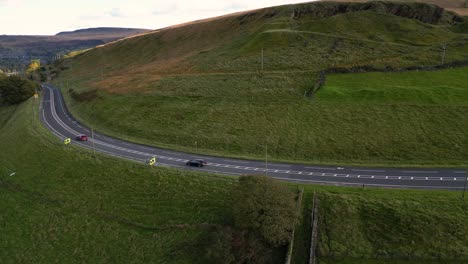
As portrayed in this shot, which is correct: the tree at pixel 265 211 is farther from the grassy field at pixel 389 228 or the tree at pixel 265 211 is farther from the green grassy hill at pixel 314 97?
the green grassy hill at pixel 314 97

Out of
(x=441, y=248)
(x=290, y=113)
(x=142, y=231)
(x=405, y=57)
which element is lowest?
(x=142, y=231)

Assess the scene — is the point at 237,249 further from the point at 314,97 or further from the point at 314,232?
the point at 314,97

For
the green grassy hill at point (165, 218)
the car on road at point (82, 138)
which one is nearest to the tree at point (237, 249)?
the green grassy hill at point (165, 218)

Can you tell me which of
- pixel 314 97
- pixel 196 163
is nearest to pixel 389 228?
pixel 196 163

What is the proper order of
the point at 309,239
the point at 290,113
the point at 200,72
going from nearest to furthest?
1. the point at 309,239
2. the point at 290,113
3. the point at 200,72

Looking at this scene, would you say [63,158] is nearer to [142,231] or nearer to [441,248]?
[142,231]

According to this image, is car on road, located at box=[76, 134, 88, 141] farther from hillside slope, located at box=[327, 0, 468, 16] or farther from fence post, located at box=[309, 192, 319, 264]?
hillside slope, located at box=[327, 0, 468, 16]

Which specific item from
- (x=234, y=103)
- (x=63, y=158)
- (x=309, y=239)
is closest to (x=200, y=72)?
(x=234, y=103)
